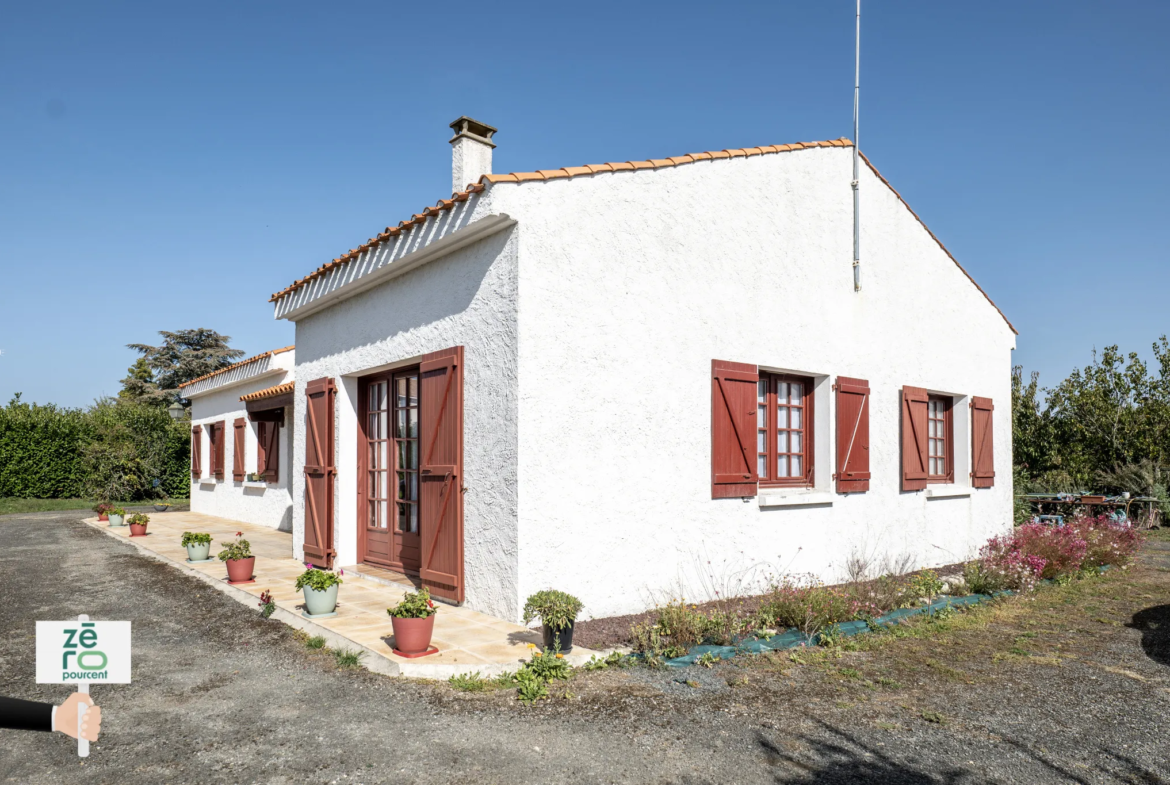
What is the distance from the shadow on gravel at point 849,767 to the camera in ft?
11.7

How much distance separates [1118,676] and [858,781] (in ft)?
10.4

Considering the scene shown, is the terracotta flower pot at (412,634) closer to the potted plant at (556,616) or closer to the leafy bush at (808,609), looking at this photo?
the potted plant at (556,616)

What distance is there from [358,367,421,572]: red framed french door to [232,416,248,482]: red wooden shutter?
8.55 m

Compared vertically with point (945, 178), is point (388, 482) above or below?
below

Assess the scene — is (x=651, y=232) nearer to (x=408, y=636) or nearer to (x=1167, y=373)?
(x=408, y=636)

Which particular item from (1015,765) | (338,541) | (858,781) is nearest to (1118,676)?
(1015,765)

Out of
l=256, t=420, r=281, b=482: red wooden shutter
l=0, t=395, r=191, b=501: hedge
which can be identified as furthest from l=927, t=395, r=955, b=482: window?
l=0, t=395, r=191, b=501: hedge

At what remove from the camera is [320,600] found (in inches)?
248

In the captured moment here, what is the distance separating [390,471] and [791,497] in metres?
4.32

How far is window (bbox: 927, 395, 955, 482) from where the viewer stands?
10.6 metres

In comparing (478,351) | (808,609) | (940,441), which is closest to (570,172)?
(478,351)

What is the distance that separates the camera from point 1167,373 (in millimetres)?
17141

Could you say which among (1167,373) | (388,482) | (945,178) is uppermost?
(945,178)

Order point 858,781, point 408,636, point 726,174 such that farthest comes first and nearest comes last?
1. point 726,174
2. point 408,636
3. point 858,781
